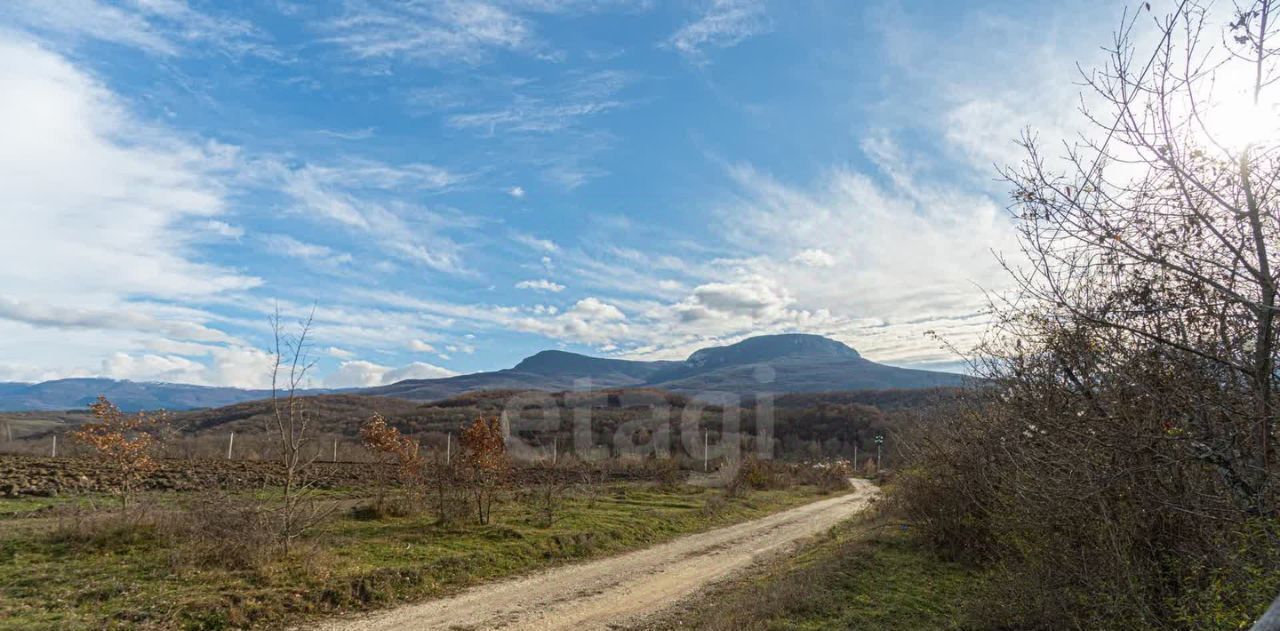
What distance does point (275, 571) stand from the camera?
421 inches

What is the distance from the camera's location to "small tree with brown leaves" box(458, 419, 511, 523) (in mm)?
17859

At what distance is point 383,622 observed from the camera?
9477 millimetres

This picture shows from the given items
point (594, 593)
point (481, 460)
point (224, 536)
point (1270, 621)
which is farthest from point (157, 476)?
point (1270, 621)

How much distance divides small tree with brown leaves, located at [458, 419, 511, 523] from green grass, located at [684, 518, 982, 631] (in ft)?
25.5

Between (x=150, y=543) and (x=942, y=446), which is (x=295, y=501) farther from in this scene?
(x=942, y=446)

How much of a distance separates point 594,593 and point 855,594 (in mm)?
4309

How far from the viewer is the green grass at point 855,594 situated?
9203mm

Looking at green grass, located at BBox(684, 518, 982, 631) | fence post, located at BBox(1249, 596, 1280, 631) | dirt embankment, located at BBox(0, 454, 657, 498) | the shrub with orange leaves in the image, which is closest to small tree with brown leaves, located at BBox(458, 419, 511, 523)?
the shrub with orange leaves

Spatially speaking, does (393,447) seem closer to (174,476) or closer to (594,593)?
(594,593)

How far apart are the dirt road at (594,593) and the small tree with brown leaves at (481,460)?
15.0 feet

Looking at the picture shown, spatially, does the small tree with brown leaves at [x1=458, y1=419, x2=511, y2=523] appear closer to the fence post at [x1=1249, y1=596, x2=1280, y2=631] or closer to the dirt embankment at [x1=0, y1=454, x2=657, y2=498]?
the dirt embankment at [x1=0, y1=454, x2=657, y2=498]

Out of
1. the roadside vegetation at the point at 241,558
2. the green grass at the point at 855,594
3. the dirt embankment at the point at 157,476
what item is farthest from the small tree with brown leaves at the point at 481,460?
the green grass at the point at 855,594

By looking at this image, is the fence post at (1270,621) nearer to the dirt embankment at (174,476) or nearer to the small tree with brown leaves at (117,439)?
the small tree with brown leaves at (117,439)

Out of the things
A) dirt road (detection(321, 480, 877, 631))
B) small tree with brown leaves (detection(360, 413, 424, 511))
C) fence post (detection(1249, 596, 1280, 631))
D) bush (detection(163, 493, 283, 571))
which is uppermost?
fence post (detection(1249, 596, 1280, 631))
